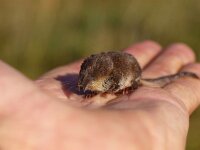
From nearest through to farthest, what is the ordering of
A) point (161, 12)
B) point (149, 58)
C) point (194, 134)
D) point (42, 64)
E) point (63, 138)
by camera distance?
point (63, 138) → point (194, 134) → point (149, 58) → point (42, 64) → point (161, 12)

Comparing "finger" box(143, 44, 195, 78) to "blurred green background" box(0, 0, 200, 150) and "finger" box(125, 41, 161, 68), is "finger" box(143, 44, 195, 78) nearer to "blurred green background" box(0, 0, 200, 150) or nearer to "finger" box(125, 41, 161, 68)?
"finger" box(125, 41, 161, 68)

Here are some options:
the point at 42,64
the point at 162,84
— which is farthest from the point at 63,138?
the point at 42,64

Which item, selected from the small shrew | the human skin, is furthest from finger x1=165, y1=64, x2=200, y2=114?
the human skin

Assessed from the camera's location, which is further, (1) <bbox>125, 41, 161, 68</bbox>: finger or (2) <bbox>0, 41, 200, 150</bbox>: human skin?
(1) <bbox>125, 41, 161, 68</bbox>: finger

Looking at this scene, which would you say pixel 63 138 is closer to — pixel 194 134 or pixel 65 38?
pixel 194 134

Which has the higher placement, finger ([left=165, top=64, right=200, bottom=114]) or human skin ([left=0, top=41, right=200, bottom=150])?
human skin ([left=0, top=41, right=200, bottom=150])

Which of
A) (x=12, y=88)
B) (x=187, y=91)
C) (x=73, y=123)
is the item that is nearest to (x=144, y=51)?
(x=187, y=91)

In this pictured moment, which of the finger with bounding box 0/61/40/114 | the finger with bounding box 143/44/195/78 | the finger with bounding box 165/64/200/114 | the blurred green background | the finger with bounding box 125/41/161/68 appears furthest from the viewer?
the blurred green background

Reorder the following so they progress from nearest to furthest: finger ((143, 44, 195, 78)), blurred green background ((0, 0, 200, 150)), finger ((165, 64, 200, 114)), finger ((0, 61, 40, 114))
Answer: finger ((0, 61, 40, 114))
finger ((165, 64, 200, 114))
finger ((143, 44, 195, 78))
blurred green background ((0, 0, 200, 150))
